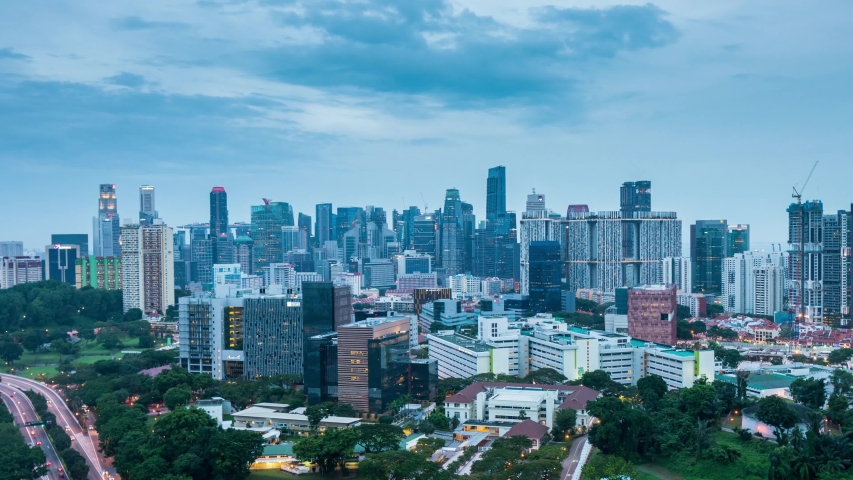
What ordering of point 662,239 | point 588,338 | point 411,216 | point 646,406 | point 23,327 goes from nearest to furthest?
1. point 646,406
2. point 588,338
3. point 23,327
4. point 662,239
5. point 411,216

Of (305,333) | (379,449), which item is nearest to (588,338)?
(305,333)

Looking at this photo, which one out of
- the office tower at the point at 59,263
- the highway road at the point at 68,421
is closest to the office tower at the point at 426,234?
the office tower at the point at 59,263

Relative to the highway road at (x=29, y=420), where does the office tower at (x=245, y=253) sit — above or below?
above

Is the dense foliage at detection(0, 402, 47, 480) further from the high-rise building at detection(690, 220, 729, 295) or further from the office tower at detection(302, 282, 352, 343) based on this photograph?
the high-rise building at detection(690, 220, 729, 295)

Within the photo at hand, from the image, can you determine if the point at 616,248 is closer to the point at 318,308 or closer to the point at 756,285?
the point at 756,285

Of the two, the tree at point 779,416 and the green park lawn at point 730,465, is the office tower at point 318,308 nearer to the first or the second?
the green park lawn at point 730,465

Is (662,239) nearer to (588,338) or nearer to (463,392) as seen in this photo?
(588,338)

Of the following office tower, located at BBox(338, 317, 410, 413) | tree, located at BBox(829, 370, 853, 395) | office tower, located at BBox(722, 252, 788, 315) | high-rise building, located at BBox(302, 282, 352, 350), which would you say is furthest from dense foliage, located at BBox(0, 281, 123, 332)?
office tower, located at BBox(722, 252, 788, 315)
